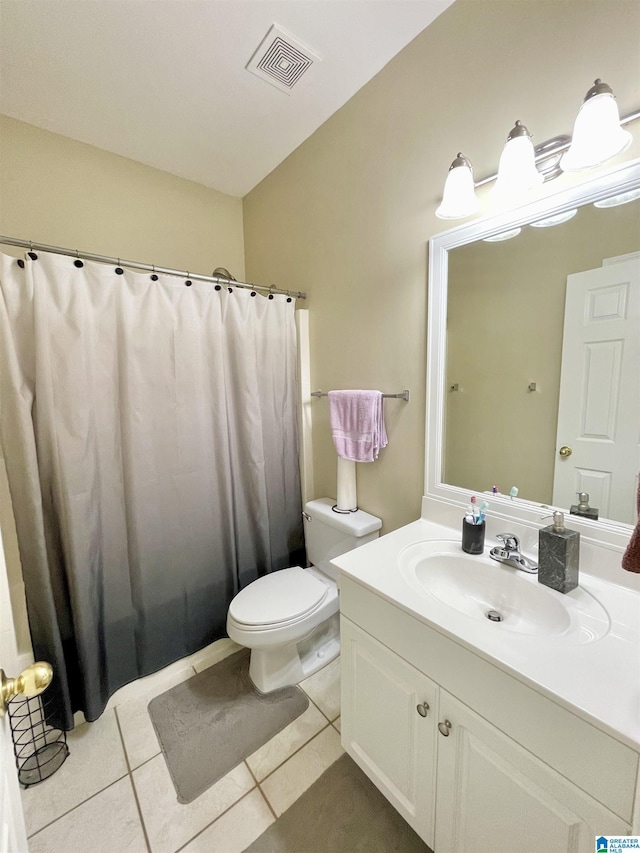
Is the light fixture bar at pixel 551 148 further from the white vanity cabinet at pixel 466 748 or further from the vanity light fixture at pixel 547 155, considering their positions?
the white vanity cabinet at pixel 466 748

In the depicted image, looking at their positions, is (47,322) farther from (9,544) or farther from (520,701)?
(520,701)

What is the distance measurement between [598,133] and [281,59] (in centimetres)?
119

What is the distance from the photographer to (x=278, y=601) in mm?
1447

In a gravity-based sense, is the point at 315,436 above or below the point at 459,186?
below

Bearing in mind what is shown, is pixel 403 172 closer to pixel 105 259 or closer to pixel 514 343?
pixel 514 343

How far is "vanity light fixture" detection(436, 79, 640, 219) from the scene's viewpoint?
0.79 m

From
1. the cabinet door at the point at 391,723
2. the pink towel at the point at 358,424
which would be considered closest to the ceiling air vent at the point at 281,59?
the pink towel at the point at 358,424

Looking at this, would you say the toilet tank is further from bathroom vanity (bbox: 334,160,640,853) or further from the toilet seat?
bathroom vanity (bbox: 334,160,640,853)

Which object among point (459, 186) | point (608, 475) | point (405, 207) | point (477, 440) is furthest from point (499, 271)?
point (608, 475)

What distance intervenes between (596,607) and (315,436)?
1362 millimetres

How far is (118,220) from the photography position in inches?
70.7

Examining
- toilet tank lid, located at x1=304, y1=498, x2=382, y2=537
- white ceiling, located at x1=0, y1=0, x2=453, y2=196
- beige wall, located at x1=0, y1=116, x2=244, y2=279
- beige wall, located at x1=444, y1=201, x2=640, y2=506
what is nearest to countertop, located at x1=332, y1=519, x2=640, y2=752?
beige wall, located at x1=444, y1=201, x2=640, y2=506

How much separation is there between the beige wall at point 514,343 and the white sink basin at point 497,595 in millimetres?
266

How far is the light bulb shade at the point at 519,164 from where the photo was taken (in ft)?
3.00
